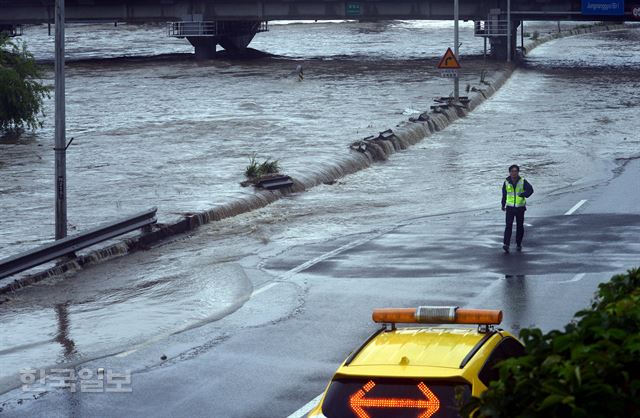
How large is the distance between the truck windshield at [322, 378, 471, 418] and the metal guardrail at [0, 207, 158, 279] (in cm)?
1343

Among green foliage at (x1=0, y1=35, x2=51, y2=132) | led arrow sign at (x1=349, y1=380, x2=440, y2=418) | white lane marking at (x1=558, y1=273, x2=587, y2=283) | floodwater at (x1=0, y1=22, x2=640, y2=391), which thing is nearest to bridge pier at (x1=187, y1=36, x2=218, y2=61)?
floodwater at (x1=0, y1=22, x2=640, y2=391)

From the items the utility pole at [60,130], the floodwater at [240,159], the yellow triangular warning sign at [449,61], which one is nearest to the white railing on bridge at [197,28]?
the floodwater at [240,159]

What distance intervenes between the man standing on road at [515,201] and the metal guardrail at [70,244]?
7966mm

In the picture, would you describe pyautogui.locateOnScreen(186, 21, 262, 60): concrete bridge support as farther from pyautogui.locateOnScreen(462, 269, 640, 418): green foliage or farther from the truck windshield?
pyautogui.locateOnScreen(462, 269, 640, 418): green foliage

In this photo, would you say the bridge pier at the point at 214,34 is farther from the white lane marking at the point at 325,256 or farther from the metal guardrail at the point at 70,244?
the white lane marking at the point at 325,256

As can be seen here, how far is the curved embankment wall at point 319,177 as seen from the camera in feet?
79.4

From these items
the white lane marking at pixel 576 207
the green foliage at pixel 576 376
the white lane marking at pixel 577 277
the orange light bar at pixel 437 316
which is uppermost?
the green foliage at pixel 576 376

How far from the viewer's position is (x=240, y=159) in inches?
1578

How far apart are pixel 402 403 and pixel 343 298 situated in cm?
1070

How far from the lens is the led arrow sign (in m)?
8.51

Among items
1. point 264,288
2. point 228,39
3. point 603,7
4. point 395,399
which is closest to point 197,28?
point 228,39

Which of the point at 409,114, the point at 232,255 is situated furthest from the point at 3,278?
the point at 409,114

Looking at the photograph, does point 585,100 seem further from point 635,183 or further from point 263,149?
point 635,183

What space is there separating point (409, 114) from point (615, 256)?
31992mm
